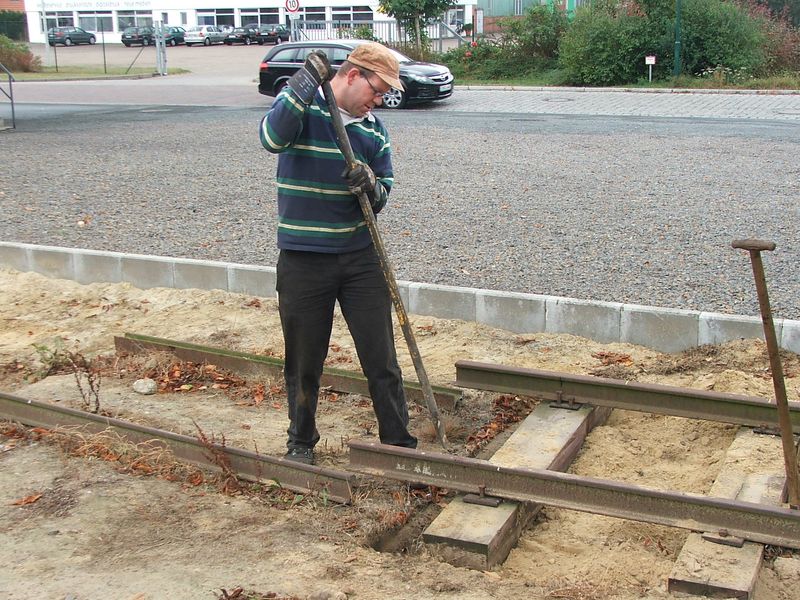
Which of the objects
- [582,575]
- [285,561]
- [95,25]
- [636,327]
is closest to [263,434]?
[285,561]

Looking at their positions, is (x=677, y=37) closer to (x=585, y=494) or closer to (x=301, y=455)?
(x=301, y=455)

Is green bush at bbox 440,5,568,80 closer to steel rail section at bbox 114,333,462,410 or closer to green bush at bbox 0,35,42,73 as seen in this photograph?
green bush at bbox 0,35,42,73

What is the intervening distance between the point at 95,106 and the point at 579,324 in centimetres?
2051

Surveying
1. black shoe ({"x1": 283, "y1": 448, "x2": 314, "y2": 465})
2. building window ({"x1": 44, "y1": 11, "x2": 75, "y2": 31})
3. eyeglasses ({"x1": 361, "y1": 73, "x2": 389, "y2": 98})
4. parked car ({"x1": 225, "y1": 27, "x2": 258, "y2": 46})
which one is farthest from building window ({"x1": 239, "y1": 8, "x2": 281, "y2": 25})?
eyeglasses ({"x1": 361, "y1": 73, "x2": 389, "y2": 98})

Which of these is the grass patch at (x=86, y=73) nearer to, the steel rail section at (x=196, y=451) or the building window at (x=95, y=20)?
the building window at (x=95, y=20)

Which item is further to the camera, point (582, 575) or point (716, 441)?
point (716, 441)

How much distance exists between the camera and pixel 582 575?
4.00 metres

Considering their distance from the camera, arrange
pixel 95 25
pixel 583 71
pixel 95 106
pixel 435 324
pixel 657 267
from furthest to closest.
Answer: pixel 95 25 → pixel 583 71 → pixel 95 106 → pixel 657 267 → pixel 435 324

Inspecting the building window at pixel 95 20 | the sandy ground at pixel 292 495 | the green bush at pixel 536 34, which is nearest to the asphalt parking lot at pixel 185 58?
the building window at pixel 95 20

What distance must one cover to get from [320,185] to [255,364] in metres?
2.32

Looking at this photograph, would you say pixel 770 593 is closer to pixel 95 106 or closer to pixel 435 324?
pixel 435 324

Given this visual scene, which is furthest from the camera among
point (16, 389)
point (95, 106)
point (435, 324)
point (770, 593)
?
point (95, 106)

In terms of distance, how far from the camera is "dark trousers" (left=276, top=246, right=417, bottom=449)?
4.52m

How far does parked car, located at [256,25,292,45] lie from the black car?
41054 mm
